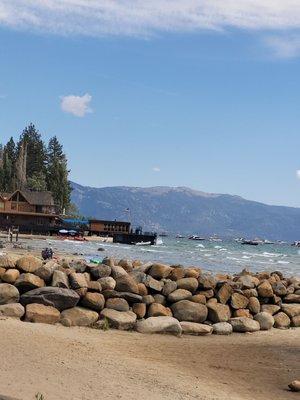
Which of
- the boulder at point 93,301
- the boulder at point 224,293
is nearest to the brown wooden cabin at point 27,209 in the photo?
the boulder at point 224,293

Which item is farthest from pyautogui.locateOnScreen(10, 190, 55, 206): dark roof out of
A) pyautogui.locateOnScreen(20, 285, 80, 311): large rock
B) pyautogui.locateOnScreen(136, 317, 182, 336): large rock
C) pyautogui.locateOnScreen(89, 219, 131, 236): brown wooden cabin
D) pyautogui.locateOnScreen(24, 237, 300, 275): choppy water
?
pyautogui.locateOnScreen(136, 317, 182, 336): large rock

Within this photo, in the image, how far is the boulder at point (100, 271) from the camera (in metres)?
17.1

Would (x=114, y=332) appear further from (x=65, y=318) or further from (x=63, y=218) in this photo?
(x=63, y=218)

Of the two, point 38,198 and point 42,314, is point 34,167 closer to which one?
point 38,198

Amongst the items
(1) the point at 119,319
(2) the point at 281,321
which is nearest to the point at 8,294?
(1) the point at 119,319

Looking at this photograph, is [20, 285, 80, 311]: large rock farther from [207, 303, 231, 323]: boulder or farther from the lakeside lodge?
the lakeside lodge

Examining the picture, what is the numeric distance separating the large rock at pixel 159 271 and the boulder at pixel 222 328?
7.26 ft

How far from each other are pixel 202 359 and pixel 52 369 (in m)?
4.32

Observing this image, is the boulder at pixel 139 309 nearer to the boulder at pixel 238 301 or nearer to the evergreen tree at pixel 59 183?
the boulder at pixel 238 301

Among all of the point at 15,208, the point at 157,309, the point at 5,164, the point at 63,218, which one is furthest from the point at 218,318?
the point at 5,164

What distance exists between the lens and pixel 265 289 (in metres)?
18.8

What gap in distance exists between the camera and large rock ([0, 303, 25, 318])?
14.6m

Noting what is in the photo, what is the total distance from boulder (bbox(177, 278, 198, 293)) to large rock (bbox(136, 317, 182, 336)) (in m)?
1.87

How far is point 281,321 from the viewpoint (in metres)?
18.4
